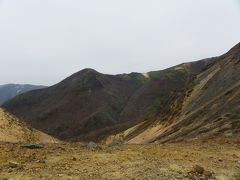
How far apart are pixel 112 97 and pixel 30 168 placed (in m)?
168

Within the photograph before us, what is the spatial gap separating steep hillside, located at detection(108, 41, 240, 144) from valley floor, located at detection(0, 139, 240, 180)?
9.80 meters

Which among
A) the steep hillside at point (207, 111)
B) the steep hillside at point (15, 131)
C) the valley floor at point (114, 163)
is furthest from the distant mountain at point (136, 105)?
the valley floor at point (114, 163)

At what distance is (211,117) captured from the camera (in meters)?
41.3

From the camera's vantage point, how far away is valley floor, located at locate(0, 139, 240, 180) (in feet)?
55.3

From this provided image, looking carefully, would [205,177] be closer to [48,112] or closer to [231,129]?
[231,129]

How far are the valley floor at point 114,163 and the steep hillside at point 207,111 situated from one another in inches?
386

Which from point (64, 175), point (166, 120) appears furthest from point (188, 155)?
point (166, 120)

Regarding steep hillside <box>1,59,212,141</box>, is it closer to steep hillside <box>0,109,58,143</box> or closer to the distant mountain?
the distant mountain

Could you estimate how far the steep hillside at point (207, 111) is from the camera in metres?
35.2

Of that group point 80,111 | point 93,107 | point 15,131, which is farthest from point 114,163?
point 80,111

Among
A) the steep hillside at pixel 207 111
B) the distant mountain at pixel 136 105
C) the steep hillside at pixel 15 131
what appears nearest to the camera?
the steep hillside at pixel 207 111

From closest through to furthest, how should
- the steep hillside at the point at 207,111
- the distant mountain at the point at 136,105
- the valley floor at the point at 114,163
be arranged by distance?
the valley floor at the point at 114,163 < the steep hillside at the point at 207,111 < the distant mountain at the point at 136,105

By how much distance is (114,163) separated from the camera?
59.9ft

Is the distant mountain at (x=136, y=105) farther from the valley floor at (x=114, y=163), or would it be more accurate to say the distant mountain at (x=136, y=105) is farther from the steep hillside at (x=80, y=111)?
the valley floor at (x=114, y=163)
